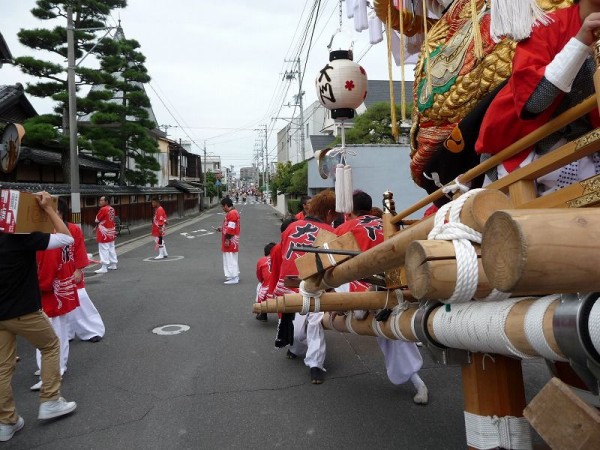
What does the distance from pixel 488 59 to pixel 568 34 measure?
1.64ft

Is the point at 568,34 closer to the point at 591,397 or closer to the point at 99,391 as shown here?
the point at 591,397

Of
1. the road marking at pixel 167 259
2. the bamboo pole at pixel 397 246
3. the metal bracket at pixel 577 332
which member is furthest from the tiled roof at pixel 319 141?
the metal bracket at pixel 577 332

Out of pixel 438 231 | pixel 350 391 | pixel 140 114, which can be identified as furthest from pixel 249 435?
pixel 140 114

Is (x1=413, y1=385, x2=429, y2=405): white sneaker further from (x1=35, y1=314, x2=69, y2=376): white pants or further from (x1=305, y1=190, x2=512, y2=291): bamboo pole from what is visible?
(x1=35, y1=314, x2=69, y2=376): white pants

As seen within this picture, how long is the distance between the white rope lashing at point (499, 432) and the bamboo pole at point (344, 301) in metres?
0.71

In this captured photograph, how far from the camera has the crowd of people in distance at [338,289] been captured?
134 inches

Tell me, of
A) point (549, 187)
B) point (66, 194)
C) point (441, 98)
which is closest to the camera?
point (549, 187)

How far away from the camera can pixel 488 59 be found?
6.48ft

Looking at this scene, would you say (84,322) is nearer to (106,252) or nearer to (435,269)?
(435,269)

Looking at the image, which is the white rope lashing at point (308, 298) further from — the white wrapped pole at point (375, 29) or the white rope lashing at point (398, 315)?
the white wrapped pole at point (375, 29)

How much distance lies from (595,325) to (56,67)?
19763 mm

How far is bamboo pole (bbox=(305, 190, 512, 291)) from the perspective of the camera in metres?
1.24

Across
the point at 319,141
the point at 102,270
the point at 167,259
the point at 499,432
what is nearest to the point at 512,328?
the point at 499,432

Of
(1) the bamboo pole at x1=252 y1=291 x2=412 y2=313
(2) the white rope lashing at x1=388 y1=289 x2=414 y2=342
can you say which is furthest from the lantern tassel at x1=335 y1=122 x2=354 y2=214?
(2) the white rope lashing at x1=388 y1=289 x2=414 y2=342
